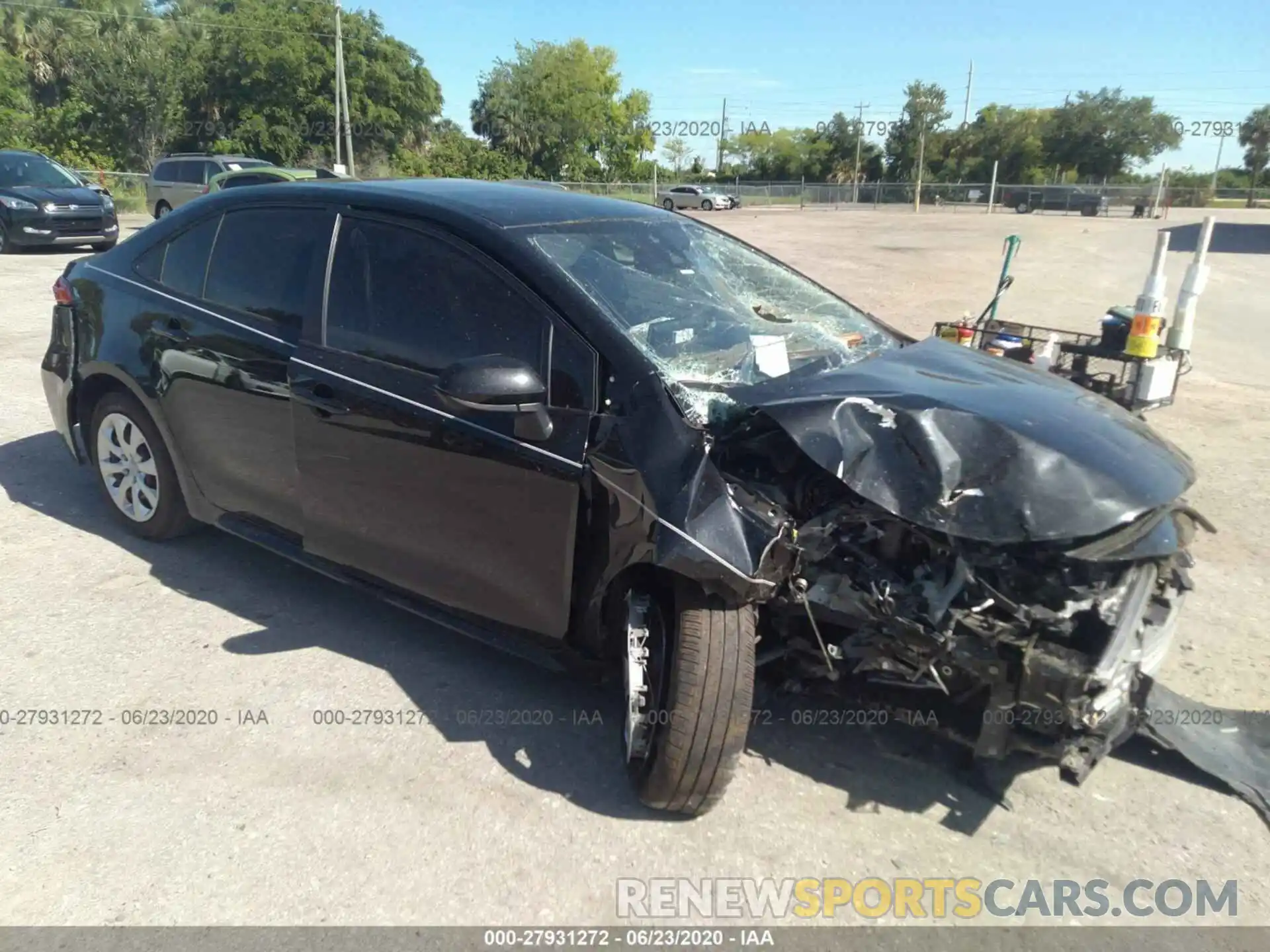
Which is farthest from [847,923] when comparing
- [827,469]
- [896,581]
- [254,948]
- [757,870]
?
[254,948]

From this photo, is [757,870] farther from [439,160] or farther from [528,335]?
[439,160]

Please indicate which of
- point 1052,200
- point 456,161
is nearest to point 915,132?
point 1052,200

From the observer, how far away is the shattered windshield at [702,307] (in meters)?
3.16

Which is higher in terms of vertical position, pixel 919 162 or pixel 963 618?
pixel 919 162

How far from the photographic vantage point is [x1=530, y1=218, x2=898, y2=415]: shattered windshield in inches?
125

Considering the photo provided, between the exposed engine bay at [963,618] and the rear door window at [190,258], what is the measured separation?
2.76m

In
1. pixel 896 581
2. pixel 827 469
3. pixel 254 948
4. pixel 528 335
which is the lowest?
pixel 254 948

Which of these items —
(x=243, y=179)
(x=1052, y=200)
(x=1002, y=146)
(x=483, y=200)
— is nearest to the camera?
(x=483, y=200)

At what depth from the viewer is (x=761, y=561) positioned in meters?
2.67

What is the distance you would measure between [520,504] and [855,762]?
1.46 meters

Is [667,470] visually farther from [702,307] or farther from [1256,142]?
[1256,142]

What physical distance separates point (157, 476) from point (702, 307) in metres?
2.78

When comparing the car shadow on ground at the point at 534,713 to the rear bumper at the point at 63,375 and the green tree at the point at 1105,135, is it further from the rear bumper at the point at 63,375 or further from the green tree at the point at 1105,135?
the green tree at the point at 1105,135

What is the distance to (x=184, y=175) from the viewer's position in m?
21.4
